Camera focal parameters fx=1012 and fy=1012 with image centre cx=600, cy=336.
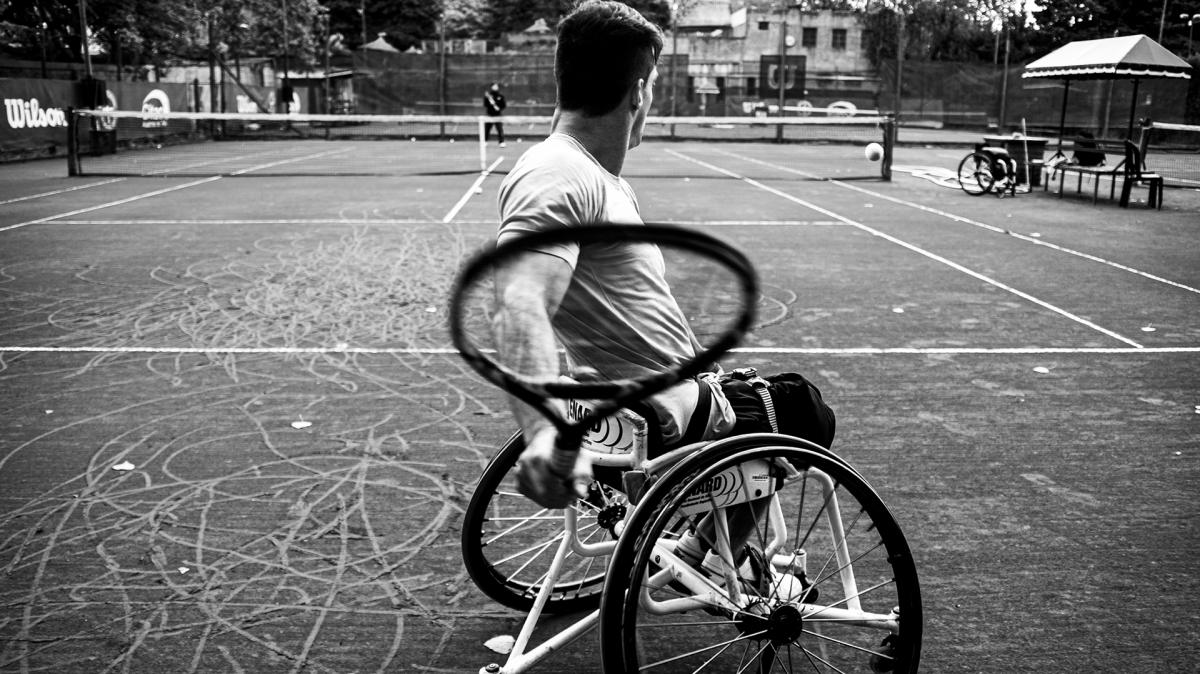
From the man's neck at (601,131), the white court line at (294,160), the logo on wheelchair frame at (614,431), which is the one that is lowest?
the logo on wheelchair frame at (614,431)

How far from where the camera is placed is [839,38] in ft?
251

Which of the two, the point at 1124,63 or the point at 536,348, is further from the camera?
the point at 1124,63

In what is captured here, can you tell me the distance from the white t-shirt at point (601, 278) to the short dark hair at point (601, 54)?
121 mm

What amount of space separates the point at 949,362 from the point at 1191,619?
331cm

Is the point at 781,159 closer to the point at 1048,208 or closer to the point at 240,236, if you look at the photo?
the point at 1048,208

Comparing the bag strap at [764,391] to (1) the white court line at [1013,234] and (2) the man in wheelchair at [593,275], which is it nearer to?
(2) the man in wheelchair at [593,275]

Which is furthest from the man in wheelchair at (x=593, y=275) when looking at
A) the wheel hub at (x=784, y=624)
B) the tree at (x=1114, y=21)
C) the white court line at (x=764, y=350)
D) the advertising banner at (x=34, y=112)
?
the tree at (x=1114, y=21)

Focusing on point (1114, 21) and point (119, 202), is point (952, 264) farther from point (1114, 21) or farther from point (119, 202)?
point (1114, 21)

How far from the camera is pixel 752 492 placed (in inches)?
103

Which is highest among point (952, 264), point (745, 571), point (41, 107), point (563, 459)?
point (41, 107)

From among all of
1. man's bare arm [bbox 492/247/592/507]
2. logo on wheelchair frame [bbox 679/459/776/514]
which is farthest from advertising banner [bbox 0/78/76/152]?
man's bare arm [bbox 492/247/592/507]

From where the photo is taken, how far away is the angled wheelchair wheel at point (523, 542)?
10.1 feet

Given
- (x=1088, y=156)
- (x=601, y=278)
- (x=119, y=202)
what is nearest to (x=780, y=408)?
(x=601, y=278)

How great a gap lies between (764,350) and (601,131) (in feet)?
14.9
